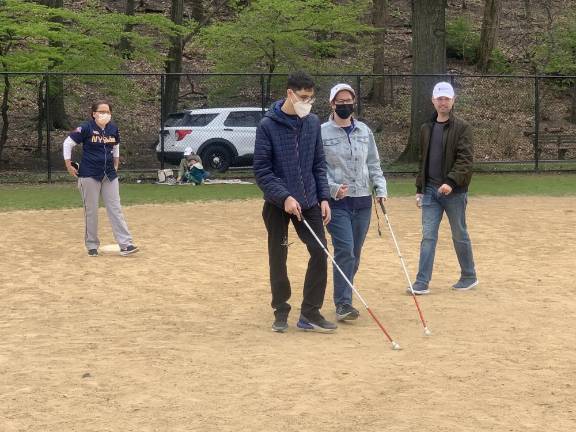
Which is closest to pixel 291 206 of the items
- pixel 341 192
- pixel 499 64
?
pixel 341 192

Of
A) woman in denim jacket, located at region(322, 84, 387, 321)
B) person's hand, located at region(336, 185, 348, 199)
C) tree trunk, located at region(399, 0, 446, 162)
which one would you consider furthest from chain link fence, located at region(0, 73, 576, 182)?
person's hand, located at region(336, 185, 348, 199)

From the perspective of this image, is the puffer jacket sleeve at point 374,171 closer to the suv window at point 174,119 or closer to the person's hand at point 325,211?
the person's hand at point 325,211

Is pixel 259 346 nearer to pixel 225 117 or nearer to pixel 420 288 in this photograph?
pixel 420 288

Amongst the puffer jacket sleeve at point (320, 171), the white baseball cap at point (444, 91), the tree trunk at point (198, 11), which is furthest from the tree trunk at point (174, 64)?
the puffer jacket sleeve at point (320, 171)

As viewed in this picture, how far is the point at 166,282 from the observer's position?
33.2ft

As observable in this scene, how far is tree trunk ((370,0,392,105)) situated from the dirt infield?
66.4ft

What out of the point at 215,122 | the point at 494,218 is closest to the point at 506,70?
the point at 215,122

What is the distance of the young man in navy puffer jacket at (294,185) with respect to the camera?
7555 millimetres

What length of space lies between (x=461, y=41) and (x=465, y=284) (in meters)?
32.0

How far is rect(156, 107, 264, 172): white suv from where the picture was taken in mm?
23031

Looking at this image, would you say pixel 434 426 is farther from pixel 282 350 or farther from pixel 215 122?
pixel 215 122

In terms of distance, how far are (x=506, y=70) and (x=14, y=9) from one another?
2177 cm

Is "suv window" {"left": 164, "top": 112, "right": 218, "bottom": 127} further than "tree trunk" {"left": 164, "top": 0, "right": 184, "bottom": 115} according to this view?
No

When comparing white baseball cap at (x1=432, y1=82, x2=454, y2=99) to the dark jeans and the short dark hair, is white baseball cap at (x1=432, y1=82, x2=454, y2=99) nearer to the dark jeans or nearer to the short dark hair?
the short dark hair
